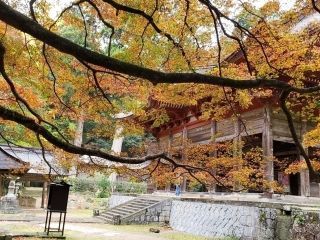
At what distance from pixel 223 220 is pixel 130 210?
683cm

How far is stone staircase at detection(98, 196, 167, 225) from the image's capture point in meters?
16.9

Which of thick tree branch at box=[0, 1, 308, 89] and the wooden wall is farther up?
the wooden wall

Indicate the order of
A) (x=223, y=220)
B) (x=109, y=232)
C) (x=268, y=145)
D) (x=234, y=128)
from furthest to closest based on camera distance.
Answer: (x=234, y=128), (x=109, y=232), (x=268, y=145), (x=223, y=220)

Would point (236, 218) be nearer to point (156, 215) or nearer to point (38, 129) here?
point (156, 215)

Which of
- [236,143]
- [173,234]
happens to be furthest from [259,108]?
[173,234]

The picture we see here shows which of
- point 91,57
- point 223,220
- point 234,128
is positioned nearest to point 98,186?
point 234,128

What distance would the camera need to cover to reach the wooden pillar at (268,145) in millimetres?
12344

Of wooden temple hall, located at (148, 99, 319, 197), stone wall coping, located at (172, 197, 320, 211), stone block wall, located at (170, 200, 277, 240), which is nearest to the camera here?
stone wall coping, located at (172, 197, 320, 211)

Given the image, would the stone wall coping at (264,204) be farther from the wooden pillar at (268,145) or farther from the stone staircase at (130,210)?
the stone staircase at (130,210)

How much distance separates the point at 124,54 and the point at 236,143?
611 cm

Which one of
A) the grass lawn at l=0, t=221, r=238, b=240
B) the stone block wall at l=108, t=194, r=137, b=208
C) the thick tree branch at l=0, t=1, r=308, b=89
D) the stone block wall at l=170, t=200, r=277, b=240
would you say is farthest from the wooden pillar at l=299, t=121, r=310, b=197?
the stone block wall at l=108, t=194, r=137, b=208

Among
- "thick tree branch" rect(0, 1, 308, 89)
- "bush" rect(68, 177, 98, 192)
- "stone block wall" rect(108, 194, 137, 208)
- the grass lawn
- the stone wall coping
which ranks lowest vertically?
the grass lawn

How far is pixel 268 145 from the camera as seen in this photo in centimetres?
1282

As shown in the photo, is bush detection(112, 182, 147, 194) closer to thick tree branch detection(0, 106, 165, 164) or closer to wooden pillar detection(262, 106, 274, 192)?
wooden pillar detection(262, 106, 274, 192)
